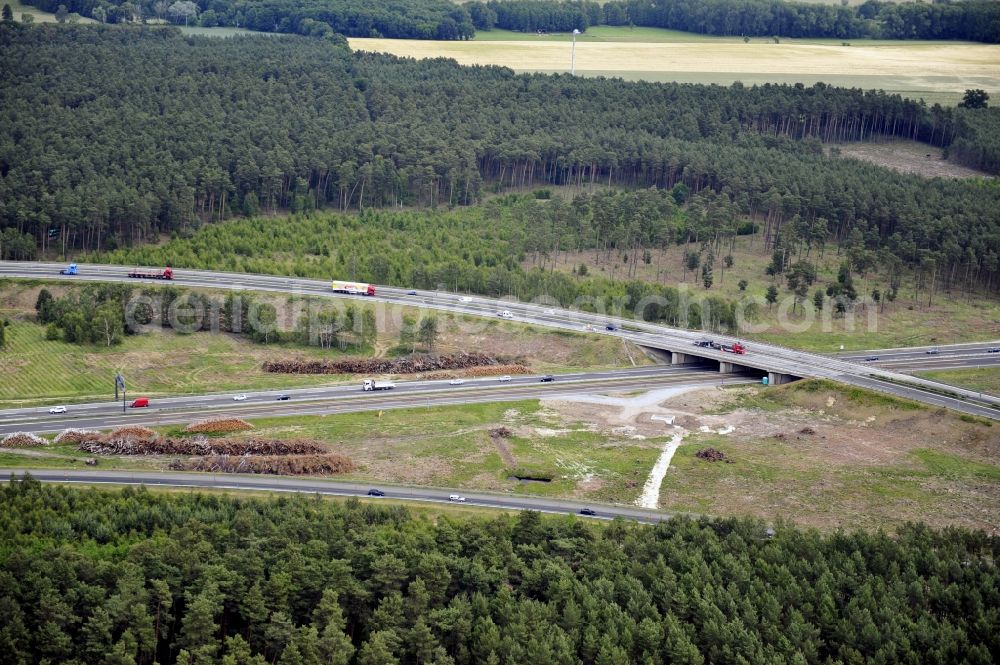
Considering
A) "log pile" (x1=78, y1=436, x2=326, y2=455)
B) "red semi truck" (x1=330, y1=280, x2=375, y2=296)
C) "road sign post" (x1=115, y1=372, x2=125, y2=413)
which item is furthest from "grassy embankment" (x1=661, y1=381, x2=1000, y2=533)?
"road sign post" (x1=115, y1=372, x2=125, y2=413)

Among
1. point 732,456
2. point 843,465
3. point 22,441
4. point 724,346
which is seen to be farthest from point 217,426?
point 843,465

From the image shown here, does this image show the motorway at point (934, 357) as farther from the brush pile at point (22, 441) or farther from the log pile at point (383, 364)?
the brush pile at point (22, 441)

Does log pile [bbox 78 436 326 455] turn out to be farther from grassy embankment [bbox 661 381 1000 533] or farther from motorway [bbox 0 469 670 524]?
grassy embankment [bbox 661 381 1000 533]

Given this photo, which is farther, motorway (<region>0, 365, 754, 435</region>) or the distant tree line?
motorway (<region>0, 365, 754, 435</region>)

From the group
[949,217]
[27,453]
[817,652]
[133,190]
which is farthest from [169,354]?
[949,217]

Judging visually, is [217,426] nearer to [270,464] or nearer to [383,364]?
[270,464]

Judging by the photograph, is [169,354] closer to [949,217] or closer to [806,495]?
[806,495]

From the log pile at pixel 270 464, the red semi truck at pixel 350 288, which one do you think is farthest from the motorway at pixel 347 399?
the red semi truck at pixel 350 288
